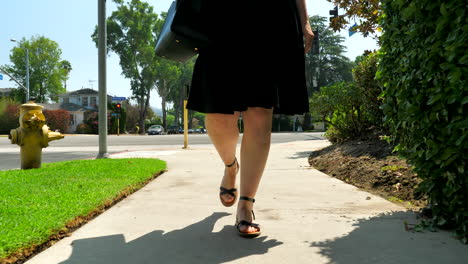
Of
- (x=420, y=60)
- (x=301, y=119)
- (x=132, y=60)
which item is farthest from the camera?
(x=301, y=119)

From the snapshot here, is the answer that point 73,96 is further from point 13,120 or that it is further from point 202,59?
point 202,59

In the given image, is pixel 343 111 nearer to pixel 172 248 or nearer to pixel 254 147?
pixel 254 147

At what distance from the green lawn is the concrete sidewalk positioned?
0.42ft

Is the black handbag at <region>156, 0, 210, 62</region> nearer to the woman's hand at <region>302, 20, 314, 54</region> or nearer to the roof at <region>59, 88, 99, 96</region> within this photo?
the woman's hand at <region>302, 20, 314, 54</region>

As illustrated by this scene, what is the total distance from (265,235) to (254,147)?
1.73 ft

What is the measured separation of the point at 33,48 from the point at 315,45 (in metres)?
50.2

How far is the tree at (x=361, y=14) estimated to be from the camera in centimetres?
596

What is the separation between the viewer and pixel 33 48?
54.6m

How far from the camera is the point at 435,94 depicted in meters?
1.94

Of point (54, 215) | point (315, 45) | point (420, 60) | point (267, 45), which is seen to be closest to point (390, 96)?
point (420, 60)

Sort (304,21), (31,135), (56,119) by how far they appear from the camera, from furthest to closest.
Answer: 1. (56,119)
2. (31,135)
3. (304,21)

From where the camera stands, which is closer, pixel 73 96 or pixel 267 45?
pixel 267 45

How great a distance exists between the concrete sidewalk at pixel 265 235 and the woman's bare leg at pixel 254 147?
27 cm

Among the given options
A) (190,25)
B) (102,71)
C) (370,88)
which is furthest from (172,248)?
(102,71)
